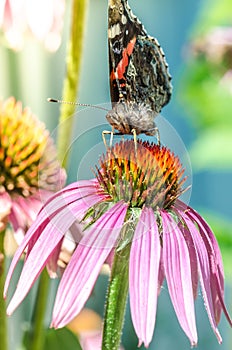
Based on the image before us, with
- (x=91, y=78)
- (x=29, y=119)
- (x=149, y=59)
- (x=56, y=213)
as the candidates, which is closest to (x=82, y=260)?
(x=56, y=213)

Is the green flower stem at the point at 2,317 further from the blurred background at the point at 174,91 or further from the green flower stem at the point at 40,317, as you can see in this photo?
the blurred background at the point at 174,91

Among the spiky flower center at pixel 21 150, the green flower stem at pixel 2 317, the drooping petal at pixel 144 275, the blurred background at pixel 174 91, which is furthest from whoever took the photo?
the blurred background at pixel 174 91

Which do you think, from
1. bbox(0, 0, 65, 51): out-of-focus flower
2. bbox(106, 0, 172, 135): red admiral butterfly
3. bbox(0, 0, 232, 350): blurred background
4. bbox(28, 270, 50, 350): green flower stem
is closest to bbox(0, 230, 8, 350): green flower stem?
bbox(28, 270, 50, 350): green flower stem

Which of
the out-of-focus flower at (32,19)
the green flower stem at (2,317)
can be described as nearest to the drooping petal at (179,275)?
the green flower stem at (2,317)

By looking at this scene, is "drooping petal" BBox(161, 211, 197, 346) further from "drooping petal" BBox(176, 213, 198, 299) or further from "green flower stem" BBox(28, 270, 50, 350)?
"green flower stem" BBox(28, 270, 50, 350)

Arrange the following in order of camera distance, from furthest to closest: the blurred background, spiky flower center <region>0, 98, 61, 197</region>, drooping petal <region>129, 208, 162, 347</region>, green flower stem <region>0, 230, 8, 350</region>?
the blurred background → spiky flower center <region>0, 98, 61, 197</region> → green flower stem <region>0, 230, 8, 350</region> → drooping petal <region>129, 208, 162, 347</region>
